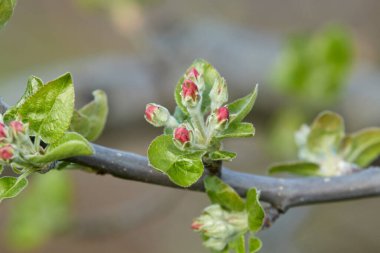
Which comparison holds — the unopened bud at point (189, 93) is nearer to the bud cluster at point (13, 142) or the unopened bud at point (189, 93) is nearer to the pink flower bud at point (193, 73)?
the pink flower bud at point (193, 73)

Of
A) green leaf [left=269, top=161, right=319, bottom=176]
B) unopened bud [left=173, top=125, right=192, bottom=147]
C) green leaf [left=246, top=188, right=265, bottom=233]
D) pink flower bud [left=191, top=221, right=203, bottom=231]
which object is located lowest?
pink flower bud [left=191, top=221, right=203, bottom=231]

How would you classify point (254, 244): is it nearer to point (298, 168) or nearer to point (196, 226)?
point (196, 226)

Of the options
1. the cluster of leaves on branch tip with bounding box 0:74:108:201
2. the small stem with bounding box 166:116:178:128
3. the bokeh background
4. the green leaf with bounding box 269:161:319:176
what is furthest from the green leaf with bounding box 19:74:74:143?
the bokeh background

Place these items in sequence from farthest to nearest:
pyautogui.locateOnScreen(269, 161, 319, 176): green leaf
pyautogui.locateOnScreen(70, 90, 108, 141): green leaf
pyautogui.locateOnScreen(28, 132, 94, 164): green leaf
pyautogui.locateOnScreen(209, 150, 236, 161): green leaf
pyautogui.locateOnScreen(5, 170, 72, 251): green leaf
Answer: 1. pyautogui.locateOnScreen(5, 170, 72, 251): green leaf
2. pyautogui.locateOnScreen(269, 161, 319, 176): green leaf
3. pyautogui.locateOnScreen(70, 90, 108, 141): green leaf
4. pyautogui.locateOnScreen(209, 150, 236, 161): green leaf
5. pyautogui.locateOnScreen(28, 132, 94, 164): green leaf

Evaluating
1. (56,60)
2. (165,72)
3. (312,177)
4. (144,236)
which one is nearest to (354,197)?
(312,177)

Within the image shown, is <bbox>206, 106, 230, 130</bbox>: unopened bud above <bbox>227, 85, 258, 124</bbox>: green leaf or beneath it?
beneath

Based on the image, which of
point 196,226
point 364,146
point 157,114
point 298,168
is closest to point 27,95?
point 157,114

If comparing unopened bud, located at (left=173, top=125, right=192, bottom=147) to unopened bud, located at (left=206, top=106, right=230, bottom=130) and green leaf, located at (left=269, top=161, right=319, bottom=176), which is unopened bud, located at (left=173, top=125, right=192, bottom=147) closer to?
unopened bud, located at (left=206, top=106, right=230, bottom=130)
